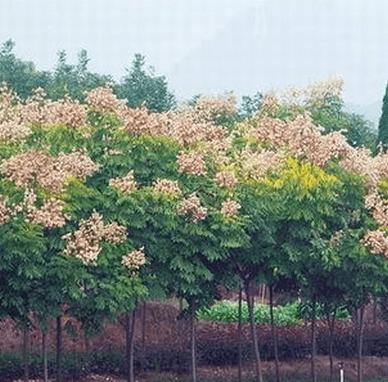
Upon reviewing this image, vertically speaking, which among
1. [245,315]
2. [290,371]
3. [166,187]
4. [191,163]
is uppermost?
[191,163]

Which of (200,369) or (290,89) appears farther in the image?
(290,89)

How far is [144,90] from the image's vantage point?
218 ft

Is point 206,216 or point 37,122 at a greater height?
point 37,122

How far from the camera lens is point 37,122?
934 inches

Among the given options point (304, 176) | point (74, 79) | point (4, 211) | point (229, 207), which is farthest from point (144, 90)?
point (4, 211)

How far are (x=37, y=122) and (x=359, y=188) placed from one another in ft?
31.7

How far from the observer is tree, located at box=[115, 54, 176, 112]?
6384cm

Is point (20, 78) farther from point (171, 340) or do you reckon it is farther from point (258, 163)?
point (258, 163)

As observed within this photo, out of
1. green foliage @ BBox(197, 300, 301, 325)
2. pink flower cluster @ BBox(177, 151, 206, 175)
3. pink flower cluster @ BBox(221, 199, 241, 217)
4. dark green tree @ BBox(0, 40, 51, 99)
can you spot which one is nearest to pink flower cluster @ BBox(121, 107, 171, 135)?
pink flower cluster @ BBox(177, 151, 206, 175)

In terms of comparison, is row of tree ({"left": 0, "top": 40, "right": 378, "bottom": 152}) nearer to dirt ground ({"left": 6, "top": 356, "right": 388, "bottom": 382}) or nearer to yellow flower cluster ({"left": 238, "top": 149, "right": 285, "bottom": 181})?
dirt ground ({"left": 6, "top": 356, "right": 388, "bottom": 382})

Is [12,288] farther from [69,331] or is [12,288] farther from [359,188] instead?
[359,188]

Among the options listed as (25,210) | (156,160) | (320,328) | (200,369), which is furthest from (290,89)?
(25,210)

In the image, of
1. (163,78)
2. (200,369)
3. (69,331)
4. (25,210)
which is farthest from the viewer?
(163,78)

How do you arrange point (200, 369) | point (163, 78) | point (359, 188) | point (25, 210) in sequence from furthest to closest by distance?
1. point (163, 78)
2. point (200, 369)
3. point (359, 188)
4. point (25, 210)
